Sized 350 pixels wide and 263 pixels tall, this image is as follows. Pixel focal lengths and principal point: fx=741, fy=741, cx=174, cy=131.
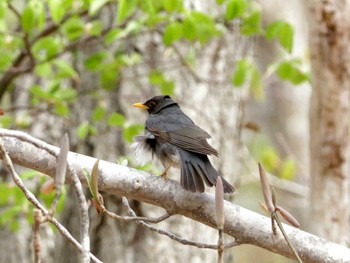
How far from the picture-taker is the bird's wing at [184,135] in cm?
396

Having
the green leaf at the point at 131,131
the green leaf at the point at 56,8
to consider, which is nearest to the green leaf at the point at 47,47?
the green leaf at the point at 56,8

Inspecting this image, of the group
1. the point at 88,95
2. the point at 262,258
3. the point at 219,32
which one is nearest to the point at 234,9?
the point at 219,32

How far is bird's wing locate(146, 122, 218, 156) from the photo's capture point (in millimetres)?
3959

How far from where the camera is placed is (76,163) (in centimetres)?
308

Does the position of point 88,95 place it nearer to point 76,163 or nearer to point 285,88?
point 76,163

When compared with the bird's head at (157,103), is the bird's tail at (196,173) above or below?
below

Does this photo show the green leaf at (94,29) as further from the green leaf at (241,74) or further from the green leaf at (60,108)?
the green leaf at (241,74)

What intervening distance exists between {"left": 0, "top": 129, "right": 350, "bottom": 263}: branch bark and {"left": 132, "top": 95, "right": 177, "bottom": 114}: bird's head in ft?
5.72

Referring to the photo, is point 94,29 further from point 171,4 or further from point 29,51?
point 171,4

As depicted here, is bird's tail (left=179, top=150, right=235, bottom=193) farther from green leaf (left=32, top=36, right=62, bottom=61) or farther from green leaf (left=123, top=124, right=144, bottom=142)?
green leaf (left=32, top=36, right=62, bottom=61)

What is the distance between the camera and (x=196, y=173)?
3.66 meters

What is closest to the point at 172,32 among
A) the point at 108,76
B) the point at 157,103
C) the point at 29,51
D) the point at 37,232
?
the point at 157,103

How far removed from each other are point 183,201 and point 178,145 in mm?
989

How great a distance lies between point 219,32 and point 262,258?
7.73 m
